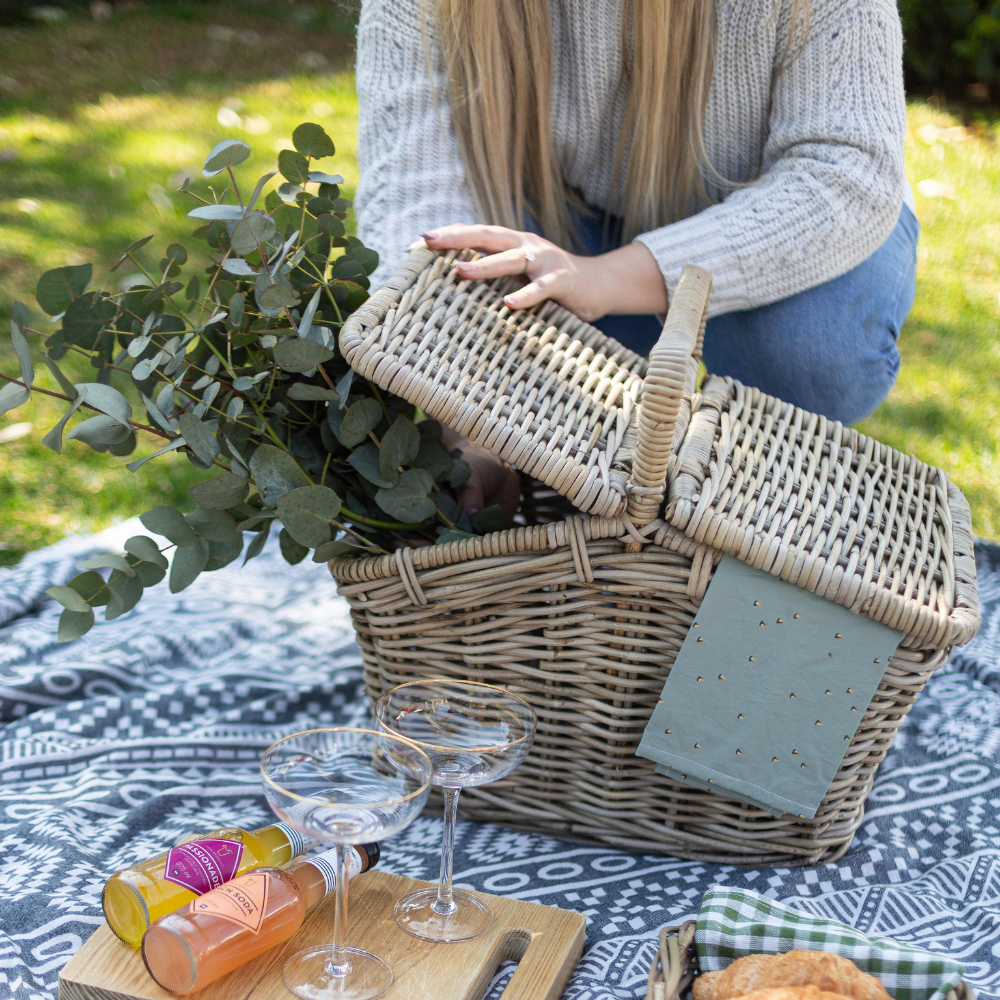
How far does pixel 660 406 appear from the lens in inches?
34.7

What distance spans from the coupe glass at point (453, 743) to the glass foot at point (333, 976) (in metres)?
0.05

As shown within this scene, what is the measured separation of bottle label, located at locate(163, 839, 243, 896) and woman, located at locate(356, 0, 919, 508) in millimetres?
675

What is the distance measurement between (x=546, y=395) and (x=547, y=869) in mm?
486

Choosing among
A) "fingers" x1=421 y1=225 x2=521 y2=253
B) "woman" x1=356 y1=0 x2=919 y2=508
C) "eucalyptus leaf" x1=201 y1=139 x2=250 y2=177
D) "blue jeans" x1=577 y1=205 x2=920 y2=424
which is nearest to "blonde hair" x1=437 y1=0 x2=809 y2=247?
"woman" x1=356 y1=0 x2=919 y2=508

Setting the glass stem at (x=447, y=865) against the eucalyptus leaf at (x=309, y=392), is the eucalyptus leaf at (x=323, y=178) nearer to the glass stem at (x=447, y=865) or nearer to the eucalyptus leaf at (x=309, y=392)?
the eucalyptus leaf at (x=309, y=392)

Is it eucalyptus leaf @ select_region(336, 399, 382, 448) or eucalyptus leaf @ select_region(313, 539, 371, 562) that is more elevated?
eucalyptus leaf @ select_region(336, 399, 382, 448)

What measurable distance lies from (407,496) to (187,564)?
0.23 m

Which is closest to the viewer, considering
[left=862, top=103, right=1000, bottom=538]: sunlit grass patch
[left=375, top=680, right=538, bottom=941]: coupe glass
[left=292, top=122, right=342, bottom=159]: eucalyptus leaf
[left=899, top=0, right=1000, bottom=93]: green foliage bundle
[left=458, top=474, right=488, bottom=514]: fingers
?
[left=375, top=680, right=538, bottom=941]: coupe glass

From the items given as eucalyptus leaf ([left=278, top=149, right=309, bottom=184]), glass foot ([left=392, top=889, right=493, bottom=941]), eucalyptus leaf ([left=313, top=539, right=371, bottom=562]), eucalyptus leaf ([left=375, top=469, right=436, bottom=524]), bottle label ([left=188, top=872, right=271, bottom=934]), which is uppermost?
eucalyptus leaf ([left=278, top=149, right=309, bottom=184])

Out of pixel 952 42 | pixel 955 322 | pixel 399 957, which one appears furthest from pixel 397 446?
pixel 952 42

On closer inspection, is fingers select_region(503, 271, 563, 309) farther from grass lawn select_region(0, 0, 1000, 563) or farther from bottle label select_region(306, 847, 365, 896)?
grass lawn select_region(0, 0, 1000, 563)

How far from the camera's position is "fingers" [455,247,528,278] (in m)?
1.09

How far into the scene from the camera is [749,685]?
99 centimetres

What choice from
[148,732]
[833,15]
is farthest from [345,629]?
[833,15]
